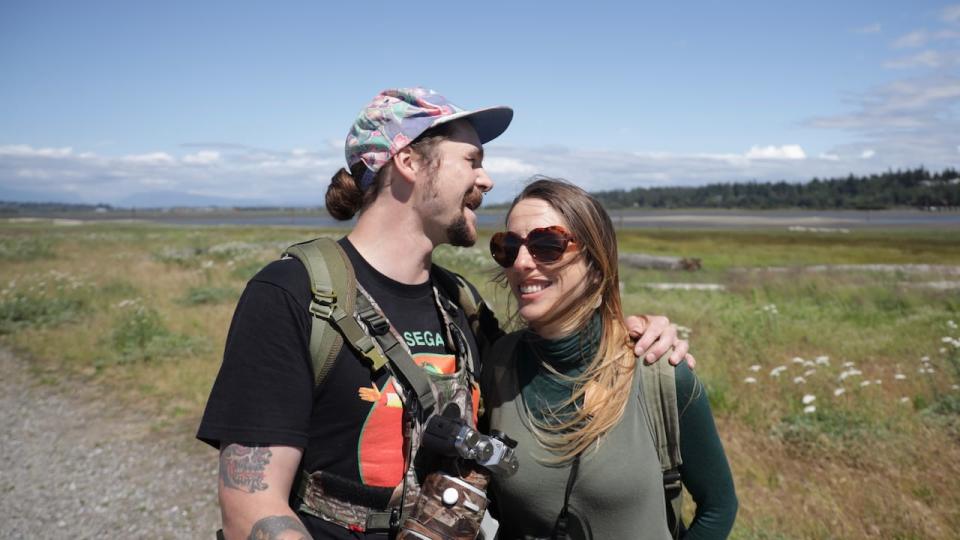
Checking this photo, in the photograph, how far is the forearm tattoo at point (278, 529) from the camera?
1.90 metres

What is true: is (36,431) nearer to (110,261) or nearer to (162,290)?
(162,290)

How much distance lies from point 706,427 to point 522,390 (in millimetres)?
686

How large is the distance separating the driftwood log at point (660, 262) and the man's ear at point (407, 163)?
30817 millimetres

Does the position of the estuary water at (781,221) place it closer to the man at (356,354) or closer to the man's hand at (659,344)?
the man at (356,354)

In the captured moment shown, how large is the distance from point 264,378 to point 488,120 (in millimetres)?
1426

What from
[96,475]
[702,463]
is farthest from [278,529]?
[96,475]

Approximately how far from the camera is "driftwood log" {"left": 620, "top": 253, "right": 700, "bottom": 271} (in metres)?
32.2

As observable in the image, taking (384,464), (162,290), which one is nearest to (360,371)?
(384,464)

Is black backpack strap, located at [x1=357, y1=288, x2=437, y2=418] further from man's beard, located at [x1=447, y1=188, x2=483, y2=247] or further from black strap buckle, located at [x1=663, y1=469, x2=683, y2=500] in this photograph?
black strap buckle, located at [x1=663, y1=469, x2=683, y2=500]

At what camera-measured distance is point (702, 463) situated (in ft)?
8.05

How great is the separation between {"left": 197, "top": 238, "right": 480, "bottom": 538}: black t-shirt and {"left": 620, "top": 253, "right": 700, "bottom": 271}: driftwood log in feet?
102

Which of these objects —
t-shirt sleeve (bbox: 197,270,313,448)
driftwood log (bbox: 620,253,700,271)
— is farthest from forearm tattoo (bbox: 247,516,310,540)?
driftwood log (bbox: 620,253,700,271)

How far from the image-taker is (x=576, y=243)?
99.1 inches

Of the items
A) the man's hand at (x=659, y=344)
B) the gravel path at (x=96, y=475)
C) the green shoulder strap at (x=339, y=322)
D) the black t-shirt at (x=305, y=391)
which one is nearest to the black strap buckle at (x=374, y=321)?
the green shoulder strap at (x=339, y=322)
